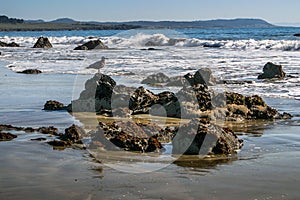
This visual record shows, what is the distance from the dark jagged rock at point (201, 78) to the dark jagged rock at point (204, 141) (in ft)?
18.8

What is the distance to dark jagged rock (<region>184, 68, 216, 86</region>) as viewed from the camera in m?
12.9

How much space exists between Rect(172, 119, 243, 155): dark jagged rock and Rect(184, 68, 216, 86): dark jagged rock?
572 centimetres

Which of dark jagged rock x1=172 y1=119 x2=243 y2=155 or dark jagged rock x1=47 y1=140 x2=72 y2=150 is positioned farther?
dark jagged rock x1=47 y1=140 x2=72 y2=150

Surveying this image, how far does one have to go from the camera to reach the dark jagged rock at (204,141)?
6.66 meters

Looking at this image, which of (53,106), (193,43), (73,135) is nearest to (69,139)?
(73,135)

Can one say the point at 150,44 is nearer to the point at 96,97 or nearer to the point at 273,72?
the point at 273,72

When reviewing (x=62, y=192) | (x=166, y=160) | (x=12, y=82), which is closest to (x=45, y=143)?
(x=166, y=160)

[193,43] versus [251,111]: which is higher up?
[193,43]

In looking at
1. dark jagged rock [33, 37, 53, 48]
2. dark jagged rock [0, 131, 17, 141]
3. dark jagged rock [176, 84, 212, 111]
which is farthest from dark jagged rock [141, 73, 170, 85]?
dark jagged rock [33, 37, 53, 48]

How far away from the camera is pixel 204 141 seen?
6.71 meters

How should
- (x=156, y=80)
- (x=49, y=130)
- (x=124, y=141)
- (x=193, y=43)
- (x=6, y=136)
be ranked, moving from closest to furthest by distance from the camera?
(x=124, y=141) < (x=6, y=136) < (x=49, y=130) < (x=156, y=80) < (x=193, y=43)

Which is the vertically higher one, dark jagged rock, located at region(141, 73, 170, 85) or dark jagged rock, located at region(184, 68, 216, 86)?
dark jagged rock, located at region(184, 68, 216, 86)

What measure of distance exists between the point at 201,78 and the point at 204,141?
6721 mm

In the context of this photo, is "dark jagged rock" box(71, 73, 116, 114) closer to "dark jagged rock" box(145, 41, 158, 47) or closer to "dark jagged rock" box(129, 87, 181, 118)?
→ "dark jagged rock" box(129, 87, 181, 118)
